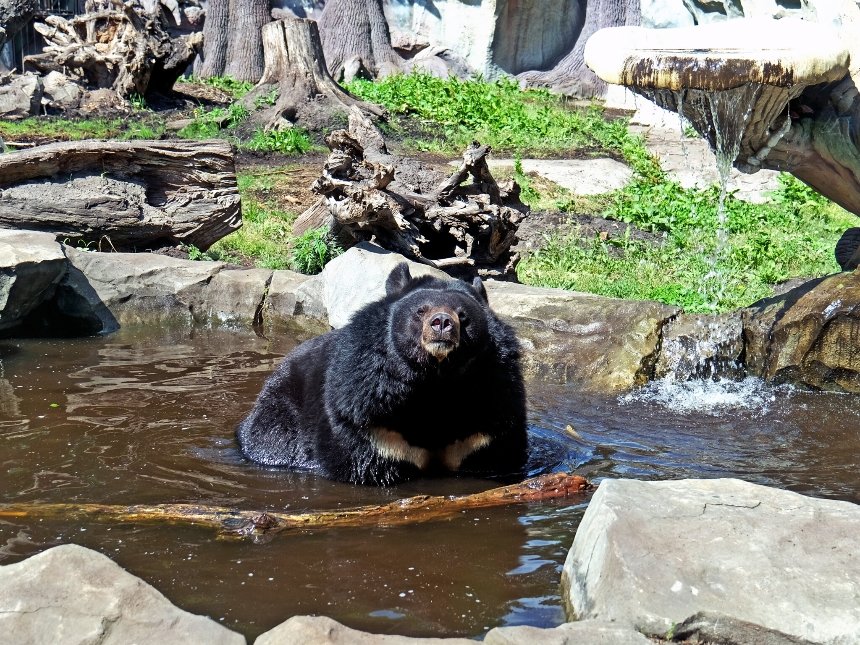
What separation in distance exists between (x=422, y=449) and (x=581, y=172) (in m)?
7.97

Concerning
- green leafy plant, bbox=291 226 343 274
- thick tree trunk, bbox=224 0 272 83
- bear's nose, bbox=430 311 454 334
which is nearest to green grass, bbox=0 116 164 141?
thick tree trunk, bbox=224 0 272 83

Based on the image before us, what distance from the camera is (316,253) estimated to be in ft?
27.3

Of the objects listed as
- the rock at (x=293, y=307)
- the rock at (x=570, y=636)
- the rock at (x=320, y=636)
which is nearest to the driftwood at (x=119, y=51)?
the rock at (x=293, y=307)

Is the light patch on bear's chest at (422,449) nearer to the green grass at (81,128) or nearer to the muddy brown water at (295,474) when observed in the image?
the muddy brown water at (295,474)

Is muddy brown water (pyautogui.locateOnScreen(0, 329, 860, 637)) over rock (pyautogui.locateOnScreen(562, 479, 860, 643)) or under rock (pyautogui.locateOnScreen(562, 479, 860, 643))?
under

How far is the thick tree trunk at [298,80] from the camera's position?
14055 mm

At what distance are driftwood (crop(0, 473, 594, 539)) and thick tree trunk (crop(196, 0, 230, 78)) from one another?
15118 mm

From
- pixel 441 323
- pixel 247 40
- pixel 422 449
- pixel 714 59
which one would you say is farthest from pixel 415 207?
pixel 247 40

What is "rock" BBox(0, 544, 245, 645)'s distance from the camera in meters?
2.56

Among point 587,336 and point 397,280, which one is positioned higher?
point 397,280

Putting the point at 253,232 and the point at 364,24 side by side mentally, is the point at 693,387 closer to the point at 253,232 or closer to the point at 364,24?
the point at 253,232

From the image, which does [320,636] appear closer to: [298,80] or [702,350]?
[702,350]

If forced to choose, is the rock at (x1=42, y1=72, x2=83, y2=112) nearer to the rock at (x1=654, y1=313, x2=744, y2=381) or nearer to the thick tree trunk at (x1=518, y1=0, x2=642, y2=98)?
the thick tree trunk at (x1=518, y1=0, x2=642, y2=98)

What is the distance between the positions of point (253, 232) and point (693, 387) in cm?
498
